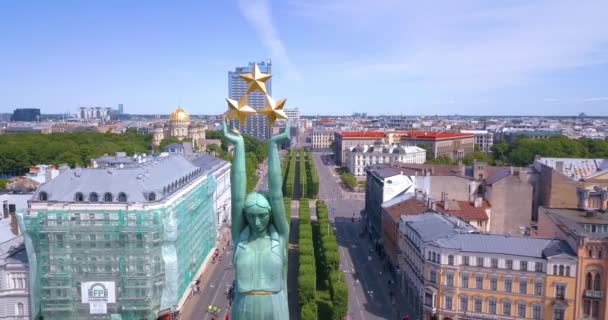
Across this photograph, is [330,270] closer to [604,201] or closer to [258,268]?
[604,201]

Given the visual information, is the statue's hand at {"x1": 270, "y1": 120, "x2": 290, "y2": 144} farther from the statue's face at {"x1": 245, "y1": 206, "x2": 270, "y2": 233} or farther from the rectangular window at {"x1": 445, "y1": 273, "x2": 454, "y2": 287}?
the rectangular window at {"x1": 445, "y1": 273, "x2": 454, "y2": 287}

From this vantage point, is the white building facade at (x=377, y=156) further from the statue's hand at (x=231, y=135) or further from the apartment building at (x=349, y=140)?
the statue's hand at (x=231, y=135)

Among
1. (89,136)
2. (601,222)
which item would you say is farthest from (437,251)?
(89,136)

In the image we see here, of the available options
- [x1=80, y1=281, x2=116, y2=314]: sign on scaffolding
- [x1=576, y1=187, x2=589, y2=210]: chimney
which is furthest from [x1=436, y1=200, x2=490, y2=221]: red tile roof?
[x1=80, y1=281, x2=116, y2=314]: sign on scaffolding

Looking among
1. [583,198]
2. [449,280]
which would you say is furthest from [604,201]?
[449,280]

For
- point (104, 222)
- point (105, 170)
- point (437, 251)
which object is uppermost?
point (105, 170)

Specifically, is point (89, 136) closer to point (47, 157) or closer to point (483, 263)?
point (47, 157)
